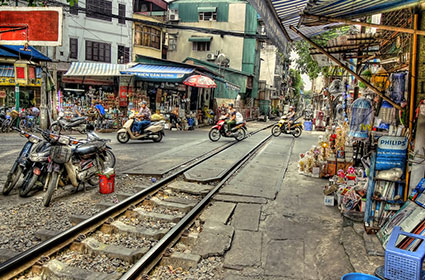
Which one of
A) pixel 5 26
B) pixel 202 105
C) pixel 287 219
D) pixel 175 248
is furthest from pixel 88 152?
pixel 202 105

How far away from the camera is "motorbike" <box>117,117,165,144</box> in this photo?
541 inches

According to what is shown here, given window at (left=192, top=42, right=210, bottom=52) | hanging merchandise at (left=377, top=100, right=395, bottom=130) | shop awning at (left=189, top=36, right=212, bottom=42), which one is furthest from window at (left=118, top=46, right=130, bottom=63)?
hanging merchandise at (left=377, top=100, right=395, bottom=130)

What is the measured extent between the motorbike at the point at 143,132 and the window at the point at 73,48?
556 inches

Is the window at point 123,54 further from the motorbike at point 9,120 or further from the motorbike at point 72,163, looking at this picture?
the motorbike at point 72,163

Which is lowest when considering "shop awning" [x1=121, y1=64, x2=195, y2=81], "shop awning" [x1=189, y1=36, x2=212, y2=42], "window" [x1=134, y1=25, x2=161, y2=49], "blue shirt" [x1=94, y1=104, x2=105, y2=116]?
"blue shirt" [x1=94, y1=104, x2=105, y2=116]

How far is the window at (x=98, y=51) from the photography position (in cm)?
2578

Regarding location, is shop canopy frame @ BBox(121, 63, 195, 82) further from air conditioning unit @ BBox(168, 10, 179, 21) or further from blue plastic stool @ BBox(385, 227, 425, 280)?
blue plastic stool @ BBox(385, 227, 425, 280)

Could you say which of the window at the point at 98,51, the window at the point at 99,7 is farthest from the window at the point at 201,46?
the window at the point at 98,51

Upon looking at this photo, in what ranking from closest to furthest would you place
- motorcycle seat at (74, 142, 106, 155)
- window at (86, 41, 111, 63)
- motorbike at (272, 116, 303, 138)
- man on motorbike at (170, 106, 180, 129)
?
motorcycle seat at (74, 142, 106, 155), motorbike at (272, 116, 303, 138), man on motorbike at (170, 106, 180, 129), window at (86, 41, 111, 63)

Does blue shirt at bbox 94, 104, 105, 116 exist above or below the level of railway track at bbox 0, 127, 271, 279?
above

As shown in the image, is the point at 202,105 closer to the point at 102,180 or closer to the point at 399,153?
the point at 102,180

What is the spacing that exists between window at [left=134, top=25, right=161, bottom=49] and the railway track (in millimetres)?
23590

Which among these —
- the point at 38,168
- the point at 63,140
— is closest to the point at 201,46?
the point at 63,140

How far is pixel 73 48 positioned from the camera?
24922mm
